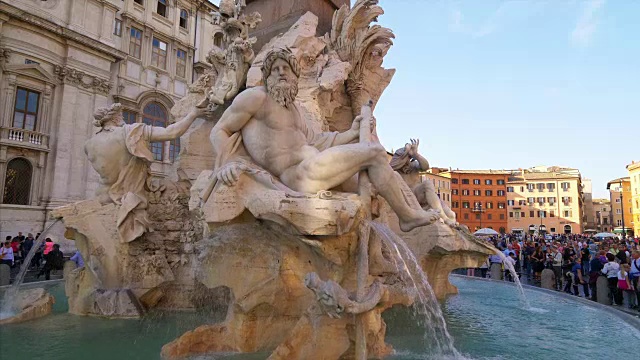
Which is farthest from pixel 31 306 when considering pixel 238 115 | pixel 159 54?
pixel 159 54

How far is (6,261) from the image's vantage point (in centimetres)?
1047

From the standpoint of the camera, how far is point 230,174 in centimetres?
349

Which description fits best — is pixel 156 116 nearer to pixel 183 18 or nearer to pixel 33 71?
pixel 33 71

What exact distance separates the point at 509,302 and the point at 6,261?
37.9 ft

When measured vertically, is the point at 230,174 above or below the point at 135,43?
below

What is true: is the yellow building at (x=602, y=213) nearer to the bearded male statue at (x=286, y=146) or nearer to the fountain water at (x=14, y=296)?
the bearded male statue at (x=286, y=146)

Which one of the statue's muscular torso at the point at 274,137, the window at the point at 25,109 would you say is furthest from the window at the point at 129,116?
the statue's muscular torso at the point at 274,137

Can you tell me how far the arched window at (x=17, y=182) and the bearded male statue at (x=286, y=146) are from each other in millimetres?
20239

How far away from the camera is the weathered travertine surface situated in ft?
16.5

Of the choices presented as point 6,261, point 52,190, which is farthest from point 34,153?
point 6,261

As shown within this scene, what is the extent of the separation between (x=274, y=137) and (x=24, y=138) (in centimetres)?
2082

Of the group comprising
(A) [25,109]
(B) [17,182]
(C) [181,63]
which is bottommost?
(B) [17,182]

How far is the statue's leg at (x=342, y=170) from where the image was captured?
12.1ft

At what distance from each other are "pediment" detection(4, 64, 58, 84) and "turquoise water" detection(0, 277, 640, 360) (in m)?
17.8
